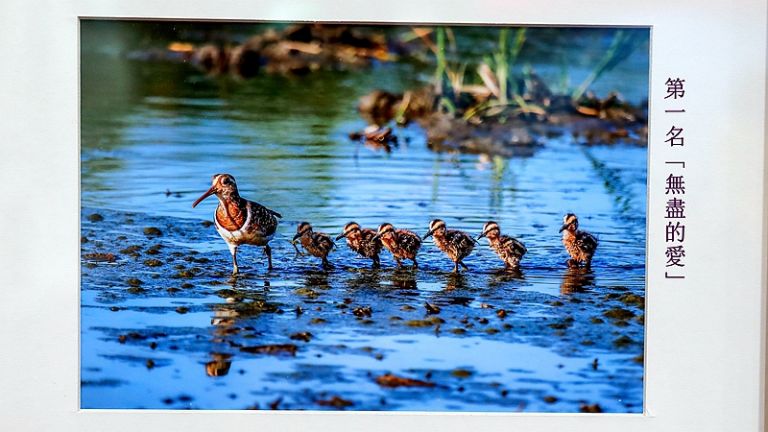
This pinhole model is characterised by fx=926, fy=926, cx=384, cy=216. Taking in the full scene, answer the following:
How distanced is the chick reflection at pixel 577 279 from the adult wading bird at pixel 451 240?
374 mm

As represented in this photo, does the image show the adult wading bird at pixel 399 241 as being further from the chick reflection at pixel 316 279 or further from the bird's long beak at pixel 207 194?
the bird's long beak at pixel 207 194

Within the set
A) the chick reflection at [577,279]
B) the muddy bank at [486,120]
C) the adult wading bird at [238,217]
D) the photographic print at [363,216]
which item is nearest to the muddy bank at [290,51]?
the photographic print at [363,216]

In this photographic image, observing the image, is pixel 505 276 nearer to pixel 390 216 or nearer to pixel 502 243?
pixel 502 243

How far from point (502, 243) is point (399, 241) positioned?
389 millimetres

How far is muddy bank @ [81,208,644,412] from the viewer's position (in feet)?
11.2

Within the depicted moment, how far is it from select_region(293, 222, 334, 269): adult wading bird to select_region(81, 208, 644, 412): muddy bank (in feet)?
0.13

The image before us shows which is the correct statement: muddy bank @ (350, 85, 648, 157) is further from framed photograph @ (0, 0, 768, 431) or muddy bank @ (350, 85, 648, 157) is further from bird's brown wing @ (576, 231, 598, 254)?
bird's brown wing @ (576, 231, 598, 254)

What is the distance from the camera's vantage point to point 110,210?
3.45 metres

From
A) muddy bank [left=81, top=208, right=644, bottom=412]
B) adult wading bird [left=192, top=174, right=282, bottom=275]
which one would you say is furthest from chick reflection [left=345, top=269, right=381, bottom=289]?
adult wading bird [left=192, top=174, right=282, bottom=275]

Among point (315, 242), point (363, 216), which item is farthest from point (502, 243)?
point (315, 242)

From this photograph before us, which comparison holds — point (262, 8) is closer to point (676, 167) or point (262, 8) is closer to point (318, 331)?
point (318, 331)

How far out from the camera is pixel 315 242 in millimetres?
3480
